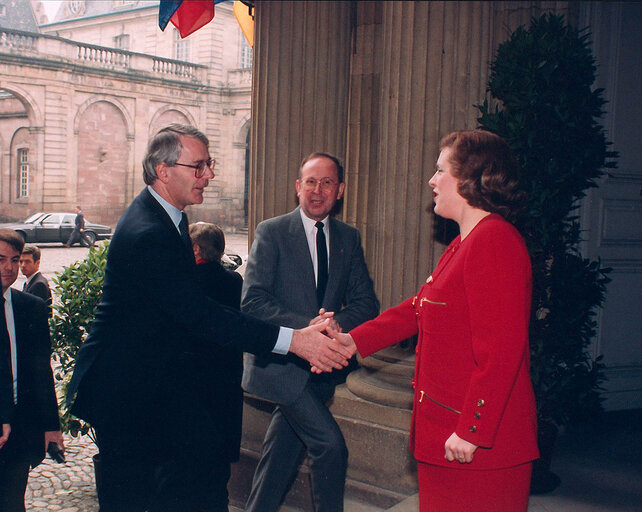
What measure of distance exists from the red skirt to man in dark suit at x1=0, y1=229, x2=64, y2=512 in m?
1.69

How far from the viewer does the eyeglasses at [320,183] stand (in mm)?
3398

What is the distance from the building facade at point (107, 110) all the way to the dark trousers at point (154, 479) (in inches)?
1175

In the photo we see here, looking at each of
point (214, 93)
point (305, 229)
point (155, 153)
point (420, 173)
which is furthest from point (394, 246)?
point (214, 93)

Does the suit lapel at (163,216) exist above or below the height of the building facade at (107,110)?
below

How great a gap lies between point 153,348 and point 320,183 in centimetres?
127

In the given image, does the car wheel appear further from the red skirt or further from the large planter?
the red skirt

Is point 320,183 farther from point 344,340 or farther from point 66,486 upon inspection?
point 66,486

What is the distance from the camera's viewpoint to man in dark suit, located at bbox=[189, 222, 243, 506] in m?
3.42

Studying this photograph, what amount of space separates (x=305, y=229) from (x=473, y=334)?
1.60m

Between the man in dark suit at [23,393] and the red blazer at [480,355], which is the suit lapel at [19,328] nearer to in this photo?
the man in dark suit at [23,393]

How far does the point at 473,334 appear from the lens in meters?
1.99

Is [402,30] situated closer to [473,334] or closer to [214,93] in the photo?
[473,334]

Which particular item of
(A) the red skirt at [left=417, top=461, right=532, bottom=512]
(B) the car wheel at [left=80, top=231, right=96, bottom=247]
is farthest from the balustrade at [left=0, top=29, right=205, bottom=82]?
(A) the red skirt at [left=417, top=461, right=532, bottom=512]

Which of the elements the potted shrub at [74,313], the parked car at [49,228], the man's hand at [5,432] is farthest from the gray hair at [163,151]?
the parked car at [49,228]
